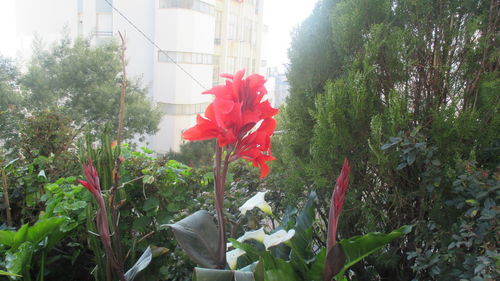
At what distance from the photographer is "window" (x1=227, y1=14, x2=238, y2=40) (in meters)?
17.2

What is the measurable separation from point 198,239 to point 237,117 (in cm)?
34

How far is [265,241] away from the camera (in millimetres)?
987

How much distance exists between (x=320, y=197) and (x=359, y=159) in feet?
0.79

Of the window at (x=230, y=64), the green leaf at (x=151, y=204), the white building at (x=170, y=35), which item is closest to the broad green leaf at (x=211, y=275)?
the green leaf at (x=151, y=204)

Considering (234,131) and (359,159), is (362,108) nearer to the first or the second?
(359,159)

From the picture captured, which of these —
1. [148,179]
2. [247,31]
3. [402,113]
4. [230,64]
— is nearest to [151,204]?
[148,179]

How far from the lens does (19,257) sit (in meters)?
1.26

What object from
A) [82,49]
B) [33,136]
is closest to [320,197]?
[33,136]

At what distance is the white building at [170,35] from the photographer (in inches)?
622

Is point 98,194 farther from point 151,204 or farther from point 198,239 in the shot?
point 151,204

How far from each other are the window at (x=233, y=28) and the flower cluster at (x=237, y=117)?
16.8 m

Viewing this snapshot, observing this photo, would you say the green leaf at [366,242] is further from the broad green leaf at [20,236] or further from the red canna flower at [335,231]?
the broad green leaf at [20,236]

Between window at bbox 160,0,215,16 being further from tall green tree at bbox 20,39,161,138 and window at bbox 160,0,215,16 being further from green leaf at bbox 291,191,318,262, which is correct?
green leaf at bbox 291,191,318,262

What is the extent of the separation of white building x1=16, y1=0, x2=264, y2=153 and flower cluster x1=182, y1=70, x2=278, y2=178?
14.7m
